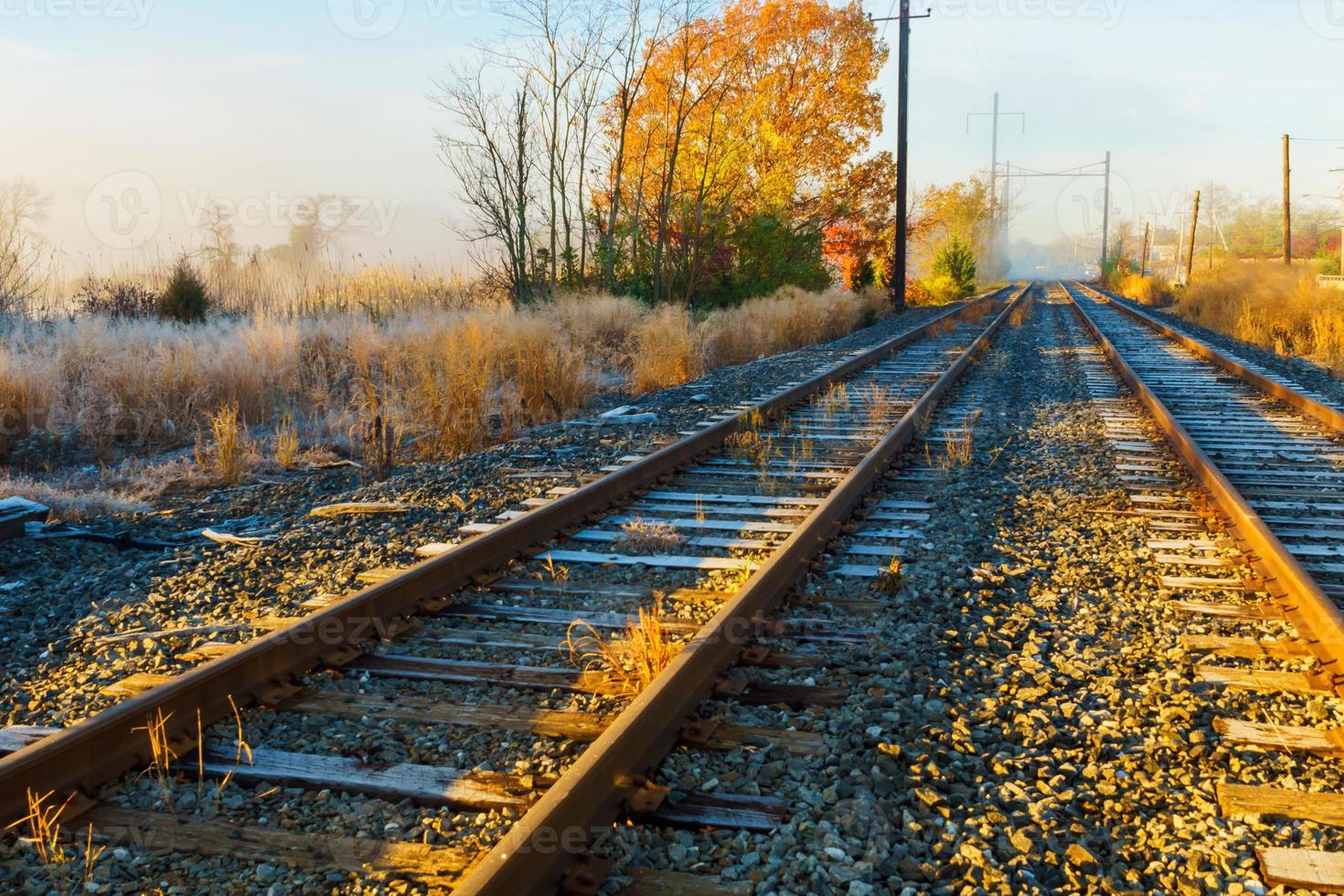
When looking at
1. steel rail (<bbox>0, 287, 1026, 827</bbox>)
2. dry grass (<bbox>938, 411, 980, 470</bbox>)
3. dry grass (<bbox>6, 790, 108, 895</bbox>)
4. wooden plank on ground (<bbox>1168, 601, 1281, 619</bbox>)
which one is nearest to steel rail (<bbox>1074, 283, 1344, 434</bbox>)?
dry grass (<bbox>938, 411, 980, 470</bbox>)

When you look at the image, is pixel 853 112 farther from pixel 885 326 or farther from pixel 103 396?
pixel 103 396

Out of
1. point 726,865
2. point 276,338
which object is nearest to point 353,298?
point 276,338

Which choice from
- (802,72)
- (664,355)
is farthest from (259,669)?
(802,72)

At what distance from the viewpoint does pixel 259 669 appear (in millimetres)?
3451

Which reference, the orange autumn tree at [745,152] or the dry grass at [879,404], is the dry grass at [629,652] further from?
the orange autumn tree at [745,152]

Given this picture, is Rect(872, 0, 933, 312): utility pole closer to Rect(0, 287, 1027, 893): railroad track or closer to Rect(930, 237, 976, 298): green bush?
Rect(930, 237, 976, 298): green bush

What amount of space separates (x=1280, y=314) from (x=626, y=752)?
2175cm

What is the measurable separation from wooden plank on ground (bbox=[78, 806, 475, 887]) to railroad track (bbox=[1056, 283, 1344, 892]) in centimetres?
197

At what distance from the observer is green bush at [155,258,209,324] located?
16219 millimetres

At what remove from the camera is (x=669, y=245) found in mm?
22562

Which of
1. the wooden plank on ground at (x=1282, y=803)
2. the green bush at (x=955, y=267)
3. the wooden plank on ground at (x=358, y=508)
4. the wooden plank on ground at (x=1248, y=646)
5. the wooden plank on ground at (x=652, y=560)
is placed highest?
the green bush at (x=955, y=267)

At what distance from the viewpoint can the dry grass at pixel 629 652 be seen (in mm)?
3504

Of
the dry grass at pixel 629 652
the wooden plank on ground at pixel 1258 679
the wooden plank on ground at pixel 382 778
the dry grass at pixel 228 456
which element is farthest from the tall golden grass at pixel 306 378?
the wooden plank on ground at pixel 1258 679

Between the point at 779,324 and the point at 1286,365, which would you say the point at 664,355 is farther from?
the point at 1286,365
